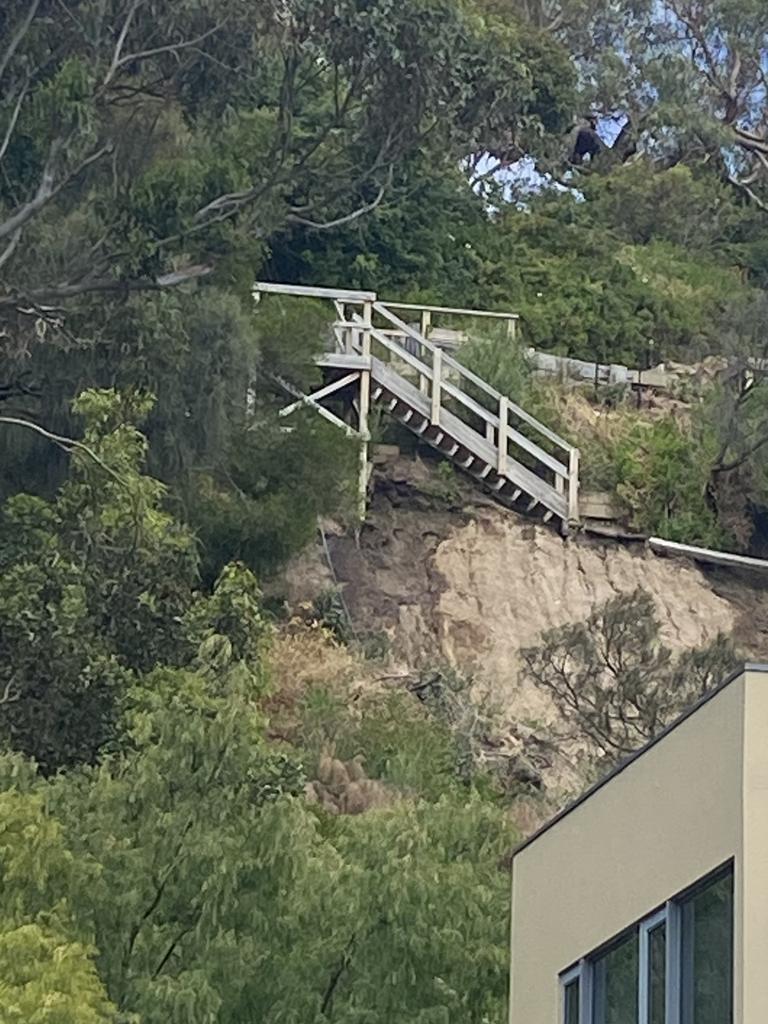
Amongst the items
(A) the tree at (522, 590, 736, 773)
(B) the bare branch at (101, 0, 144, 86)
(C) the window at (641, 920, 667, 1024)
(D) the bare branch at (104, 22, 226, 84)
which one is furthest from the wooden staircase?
(C) the window at (641, 920, 667, 1024)

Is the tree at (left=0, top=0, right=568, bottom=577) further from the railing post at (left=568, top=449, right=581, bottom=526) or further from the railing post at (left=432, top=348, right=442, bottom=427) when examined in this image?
the railing post at (left=568, top=449, right=581, bottom=526)

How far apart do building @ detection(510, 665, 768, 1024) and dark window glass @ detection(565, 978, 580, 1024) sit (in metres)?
0.01

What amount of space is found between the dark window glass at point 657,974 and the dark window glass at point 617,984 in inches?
10.5

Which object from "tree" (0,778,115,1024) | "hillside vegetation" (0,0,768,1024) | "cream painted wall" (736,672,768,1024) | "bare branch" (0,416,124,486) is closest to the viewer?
"cream painted wall" (736,672,768,1024)

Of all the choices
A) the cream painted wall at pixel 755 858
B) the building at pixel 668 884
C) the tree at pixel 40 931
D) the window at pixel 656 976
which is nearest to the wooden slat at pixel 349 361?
the tree at pixel 40 931

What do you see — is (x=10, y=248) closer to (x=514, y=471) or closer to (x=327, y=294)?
(x=327, y=294)

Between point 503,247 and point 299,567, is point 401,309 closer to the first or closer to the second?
point 503,247

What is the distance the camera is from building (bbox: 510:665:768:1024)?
9.56 metres

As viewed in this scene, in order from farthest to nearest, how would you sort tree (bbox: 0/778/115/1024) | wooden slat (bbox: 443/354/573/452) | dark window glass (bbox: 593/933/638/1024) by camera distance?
wooden slat (bbox: 443/354/573/452)
tree (bbox: 0/778/115/1024)
dark window glass (bbox: 593/933/638/1024)

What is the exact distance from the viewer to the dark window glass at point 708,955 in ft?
31.8

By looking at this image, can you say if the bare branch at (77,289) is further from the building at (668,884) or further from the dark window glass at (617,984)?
the dark window glass at (617,984)

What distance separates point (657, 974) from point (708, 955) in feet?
1.90

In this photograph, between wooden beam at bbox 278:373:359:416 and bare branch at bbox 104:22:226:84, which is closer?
bare branch at bbox 104:22:226:84

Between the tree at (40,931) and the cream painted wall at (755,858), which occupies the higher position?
the cream painted wall at (755,858)
